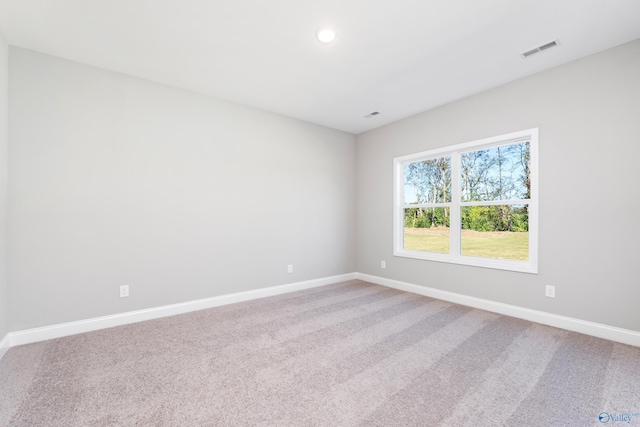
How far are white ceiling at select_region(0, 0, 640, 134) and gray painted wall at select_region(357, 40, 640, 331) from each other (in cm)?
23

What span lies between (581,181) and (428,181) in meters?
1.76

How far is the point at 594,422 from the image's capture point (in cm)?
154

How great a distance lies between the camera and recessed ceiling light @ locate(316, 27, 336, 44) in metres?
2.32

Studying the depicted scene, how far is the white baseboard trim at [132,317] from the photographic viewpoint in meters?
2.48

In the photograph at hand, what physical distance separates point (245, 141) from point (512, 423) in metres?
3.80

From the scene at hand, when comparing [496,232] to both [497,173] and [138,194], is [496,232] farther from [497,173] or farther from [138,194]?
[138,194]

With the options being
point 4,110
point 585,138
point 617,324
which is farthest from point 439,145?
point 4,110

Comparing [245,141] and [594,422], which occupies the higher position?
[245,141]

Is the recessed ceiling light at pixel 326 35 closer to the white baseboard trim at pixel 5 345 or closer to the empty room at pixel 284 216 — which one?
the empty room at pixel 284 216

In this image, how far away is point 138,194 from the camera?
3033 millimetres

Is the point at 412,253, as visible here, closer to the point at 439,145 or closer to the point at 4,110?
the point at 439,145

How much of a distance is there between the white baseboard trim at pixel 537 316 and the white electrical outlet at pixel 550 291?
197 mm

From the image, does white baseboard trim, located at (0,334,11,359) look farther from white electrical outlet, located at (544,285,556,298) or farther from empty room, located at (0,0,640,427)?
white electrical outlet, located at (544,285,556,298)

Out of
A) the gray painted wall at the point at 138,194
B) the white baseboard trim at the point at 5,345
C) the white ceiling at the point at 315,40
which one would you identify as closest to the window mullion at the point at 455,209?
the white ceiling at the point at 315,40
